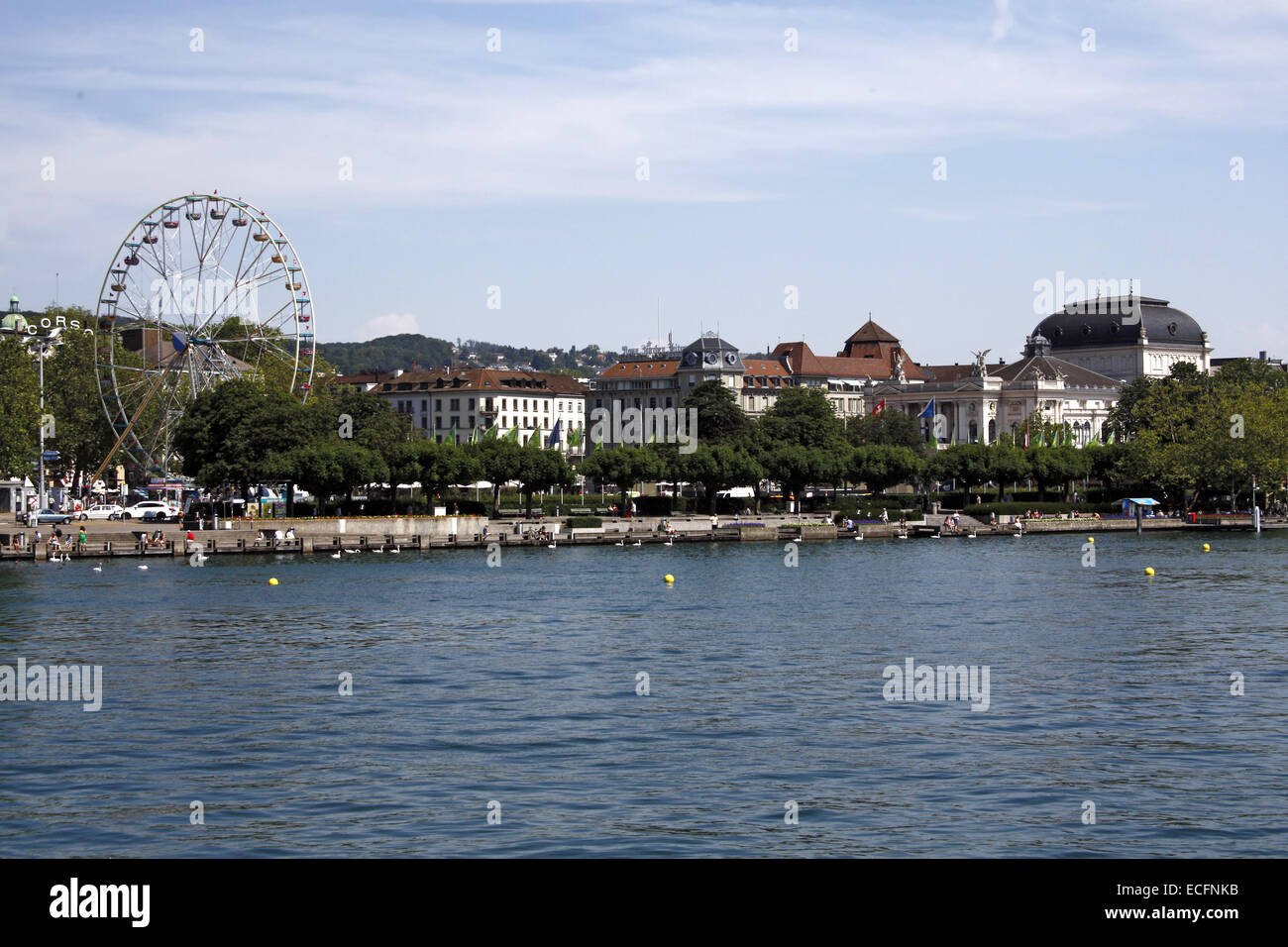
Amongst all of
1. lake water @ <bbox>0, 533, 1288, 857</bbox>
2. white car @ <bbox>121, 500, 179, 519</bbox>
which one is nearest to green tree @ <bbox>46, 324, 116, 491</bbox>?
white car @ <bbox>121, 500, 179, 519</bbox>

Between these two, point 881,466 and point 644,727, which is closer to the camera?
point 644,727

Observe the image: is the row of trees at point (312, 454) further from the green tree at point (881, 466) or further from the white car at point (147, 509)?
the green tree at point (881, 466)

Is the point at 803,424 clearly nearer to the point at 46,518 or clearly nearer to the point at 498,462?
the point at 498,462

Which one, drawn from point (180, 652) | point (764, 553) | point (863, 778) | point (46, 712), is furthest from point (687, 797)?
point (764, 553)

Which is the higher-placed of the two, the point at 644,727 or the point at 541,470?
the point at 541,470

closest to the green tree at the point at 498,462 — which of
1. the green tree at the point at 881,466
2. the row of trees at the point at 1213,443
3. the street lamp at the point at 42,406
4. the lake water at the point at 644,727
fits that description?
the street lamp at the point at 42,406

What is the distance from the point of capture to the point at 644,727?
2691 cm

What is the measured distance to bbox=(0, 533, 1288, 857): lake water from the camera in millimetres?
19609

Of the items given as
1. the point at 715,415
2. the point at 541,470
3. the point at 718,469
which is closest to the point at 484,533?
the point at 541,470

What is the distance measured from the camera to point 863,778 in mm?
22375

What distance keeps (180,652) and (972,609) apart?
2547 cm

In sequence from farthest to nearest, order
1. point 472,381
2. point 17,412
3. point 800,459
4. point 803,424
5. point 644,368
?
1. point 644,368
2. point 472,381
3. point 803,424
4. point 800,459
5. point 17,412

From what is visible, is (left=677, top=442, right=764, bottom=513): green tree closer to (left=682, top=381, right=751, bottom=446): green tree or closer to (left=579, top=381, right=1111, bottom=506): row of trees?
(left=579, top=381, right=1111, bottom=506): row of trees

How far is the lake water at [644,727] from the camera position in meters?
19.6
